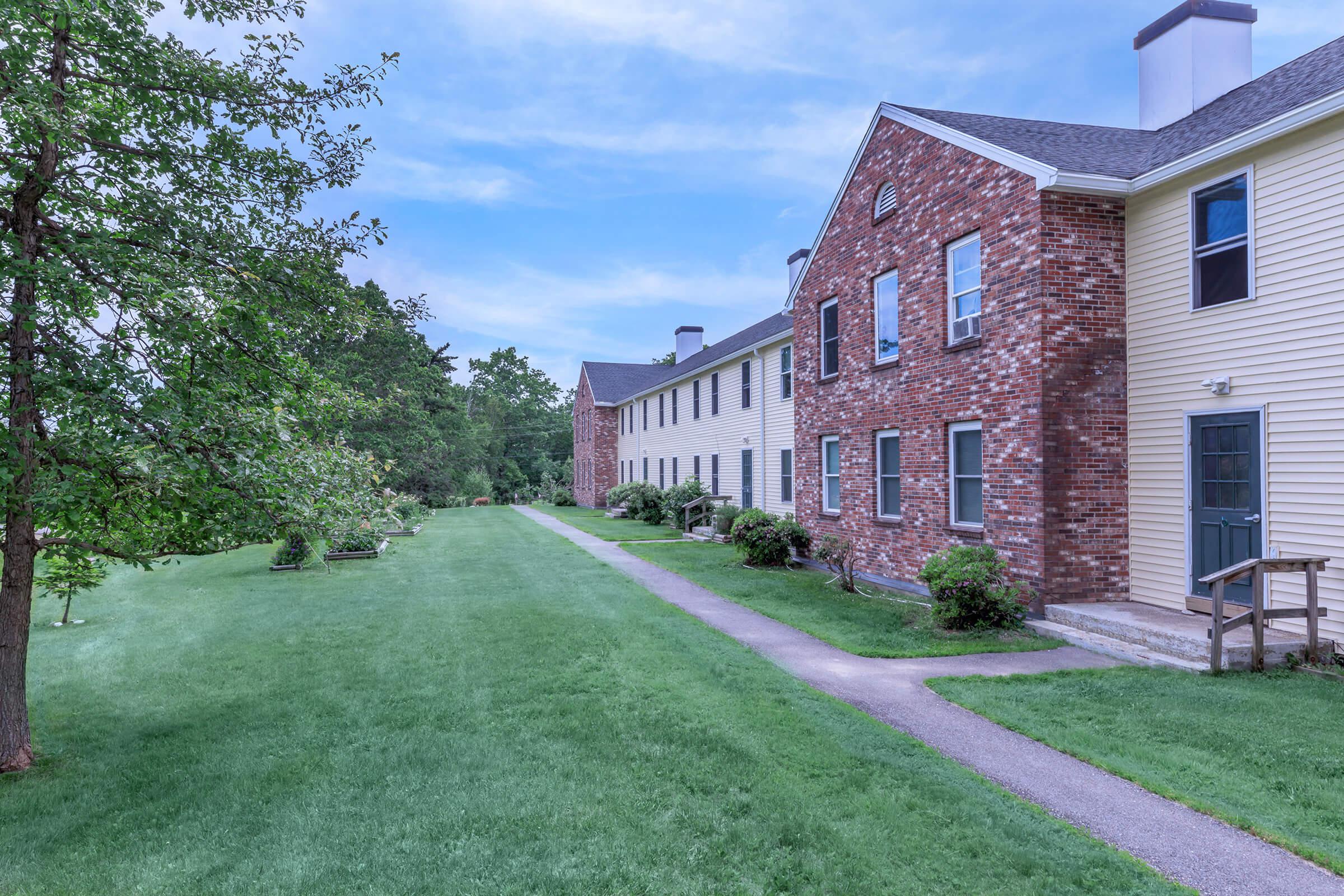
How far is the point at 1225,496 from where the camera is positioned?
299 inches

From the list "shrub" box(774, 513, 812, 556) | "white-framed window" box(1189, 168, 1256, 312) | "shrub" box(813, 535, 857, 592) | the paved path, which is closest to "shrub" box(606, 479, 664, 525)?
"shrub" box(774, 513, 812, 556)

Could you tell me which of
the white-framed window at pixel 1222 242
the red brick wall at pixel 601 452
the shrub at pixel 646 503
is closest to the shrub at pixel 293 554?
the shrub at pixel 646 503

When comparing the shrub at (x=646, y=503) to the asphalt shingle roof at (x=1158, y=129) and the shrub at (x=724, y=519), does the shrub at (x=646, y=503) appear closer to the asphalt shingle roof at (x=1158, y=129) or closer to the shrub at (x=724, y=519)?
the shrub at (x=724, y=519)

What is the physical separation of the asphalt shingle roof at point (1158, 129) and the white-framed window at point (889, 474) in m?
4.55

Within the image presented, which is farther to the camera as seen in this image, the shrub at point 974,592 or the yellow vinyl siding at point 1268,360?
the shrub at point 974,592

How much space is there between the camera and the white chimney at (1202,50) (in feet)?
33.2

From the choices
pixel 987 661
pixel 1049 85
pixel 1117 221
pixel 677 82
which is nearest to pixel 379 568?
pixel 987 661

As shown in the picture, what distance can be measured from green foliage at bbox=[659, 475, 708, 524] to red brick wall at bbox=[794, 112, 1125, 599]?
824 cm

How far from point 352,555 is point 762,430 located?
35.3 feet

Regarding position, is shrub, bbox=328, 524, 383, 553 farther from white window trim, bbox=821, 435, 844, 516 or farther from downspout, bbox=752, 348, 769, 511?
downspout, bbox=752, 348, 769, 511

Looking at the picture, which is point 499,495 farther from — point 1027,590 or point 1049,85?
point 1027,590

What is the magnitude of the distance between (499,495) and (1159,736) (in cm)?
5390

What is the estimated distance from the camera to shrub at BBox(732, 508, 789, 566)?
45.8ft

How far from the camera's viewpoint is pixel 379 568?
1430 centimetres
